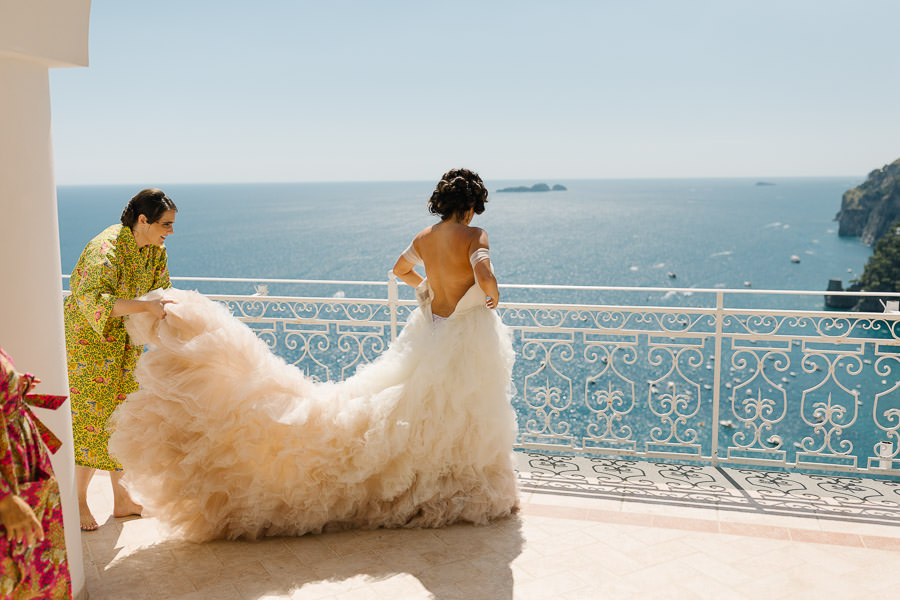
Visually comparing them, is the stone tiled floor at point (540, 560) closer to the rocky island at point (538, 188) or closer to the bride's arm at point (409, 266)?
the bride's arm at point (409, 266)

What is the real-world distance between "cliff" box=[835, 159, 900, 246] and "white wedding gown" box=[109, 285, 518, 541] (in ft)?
228

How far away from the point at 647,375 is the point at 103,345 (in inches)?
1270

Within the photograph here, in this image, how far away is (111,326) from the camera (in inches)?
138

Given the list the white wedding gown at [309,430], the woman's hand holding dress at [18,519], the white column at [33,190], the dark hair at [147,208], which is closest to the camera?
the woman's hand holding dress at [18,519]

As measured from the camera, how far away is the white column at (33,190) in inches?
96.9

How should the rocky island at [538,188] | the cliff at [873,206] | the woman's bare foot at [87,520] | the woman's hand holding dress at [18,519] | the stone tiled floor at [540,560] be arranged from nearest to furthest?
the woman's hand holding dress at [18,519] < the stone tiled floor at [540,560] < the woman's bare foot at [87,520] < the cliff at [873,206] < the rocky island at [538,188]

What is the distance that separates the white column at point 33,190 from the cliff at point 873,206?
233 ft

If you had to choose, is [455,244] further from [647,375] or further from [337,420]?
[647,375]

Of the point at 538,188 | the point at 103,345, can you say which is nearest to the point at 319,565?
the point at 103,345

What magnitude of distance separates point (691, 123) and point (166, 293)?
3636 inches

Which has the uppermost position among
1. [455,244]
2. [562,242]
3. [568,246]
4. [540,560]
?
[455,244]

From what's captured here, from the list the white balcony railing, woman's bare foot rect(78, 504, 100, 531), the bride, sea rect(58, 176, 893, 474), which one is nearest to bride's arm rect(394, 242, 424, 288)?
the bride

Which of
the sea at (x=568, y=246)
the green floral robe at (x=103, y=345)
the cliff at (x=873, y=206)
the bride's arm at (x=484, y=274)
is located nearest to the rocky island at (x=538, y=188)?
the sea at (x=568, y=246)

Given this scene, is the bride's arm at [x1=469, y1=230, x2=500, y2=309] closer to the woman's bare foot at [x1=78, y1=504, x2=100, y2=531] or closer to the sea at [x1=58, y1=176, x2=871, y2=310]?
the woman's bare foot at [x1=78, y1=504, x2=100, y2=531]
